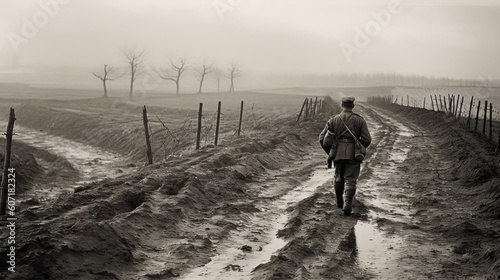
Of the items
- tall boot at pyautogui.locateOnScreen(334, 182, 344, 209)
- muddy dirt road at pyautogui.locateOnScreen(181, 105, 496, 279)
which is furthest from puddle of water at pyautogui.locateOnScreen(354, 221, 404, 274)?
tall boot at pyautogui.locateOnScreen(334, 182, 344, 209)

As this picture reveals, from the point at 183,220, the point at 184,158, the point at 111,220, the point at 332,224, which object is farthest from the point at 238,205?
the point at 184,158

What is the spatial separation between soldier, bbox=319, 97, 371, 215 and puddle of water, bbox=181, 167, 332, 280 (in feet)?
4.06

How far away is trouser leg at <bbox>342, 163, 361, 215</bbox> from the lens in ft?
29.2

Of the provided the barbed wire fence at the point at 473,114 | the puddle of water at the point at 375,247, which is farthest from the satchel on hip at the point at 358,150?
the barbed wire fence at the point at 473,114

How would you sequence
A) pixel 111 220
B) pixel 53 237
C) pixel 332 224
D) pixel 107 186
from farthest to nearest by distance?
pixel 107 186, pixel 332 224, pixel 111 220, pixel 53 237

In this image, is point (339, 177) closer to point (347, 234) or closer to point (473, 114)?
point (347, 234)

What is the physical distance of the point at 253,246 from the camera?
23.6 feet

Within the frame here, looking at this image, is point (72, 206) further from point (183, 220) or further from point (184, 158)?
point (184, 158)

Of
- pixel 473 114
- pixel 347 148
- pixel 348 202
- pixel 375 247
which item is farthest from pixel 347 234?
pixel 473 114

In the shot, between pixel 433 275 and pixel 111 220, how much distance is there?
16.2ft

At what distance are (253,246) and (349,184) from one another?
8.78ft

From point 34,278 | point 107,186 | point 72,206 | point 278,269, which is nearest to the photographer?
point 34,278

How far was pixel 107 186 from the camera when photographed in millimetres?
10805

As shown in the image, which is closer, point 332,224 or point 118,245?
point 118,245
